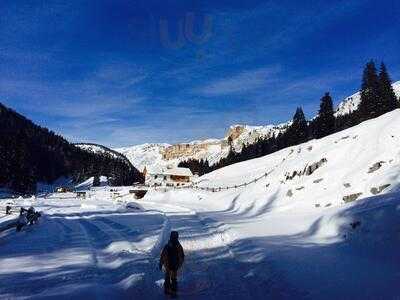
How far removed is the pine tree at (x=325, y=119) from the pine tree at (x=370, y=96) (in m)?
7.18

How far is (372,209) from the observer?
1870 cm

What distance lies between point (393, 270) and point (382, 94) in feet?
215

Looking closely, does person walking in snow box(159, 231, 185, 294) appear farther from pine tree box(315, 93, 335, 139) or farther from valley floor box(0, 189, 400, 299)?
pine tree box(315, 93, 335, 139)

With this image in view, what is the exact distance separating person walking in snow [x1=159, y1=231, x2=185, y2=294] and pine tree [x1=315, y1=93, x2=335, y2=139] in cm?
7630

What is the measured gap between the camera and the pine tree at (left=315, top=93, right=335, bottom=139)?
84044 millimetres

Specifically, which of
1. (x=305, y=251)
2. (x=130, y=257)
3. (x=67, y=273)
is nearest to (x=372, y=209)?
(x=305, y=251)

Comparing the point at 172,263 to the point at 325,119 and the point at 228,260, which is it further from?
the point at 325,119

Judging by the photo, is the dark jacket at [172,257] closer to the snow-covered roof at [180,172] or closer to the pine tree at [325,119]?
the pine tree at [325,119]

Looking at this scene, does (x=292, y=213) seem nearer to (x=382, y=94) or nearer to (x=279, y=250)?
(x=279, y=250)

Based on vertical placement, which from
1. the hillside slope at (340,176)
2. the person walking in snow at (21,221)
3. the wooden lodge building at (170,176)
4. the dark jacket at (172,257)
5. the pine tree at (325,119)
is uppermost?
the pine tree at (325,119)

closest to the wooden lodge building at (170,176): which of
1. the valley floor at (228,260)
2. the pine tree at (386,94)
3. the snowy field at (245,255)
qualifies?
the pine tree at (386,94)

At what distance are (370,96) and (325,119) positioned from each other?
11.1 meters

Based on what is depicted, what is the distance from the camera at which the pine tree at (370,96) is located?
7394 centimetres

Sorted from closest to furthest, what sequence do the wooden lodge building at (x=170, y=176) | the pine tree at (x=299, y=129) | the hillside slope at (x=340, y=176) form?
the hillside slope at (x=340, y=176) → the pine tree at (x=299, y=129) → the wooden lodge building at (x=170, y=176)
